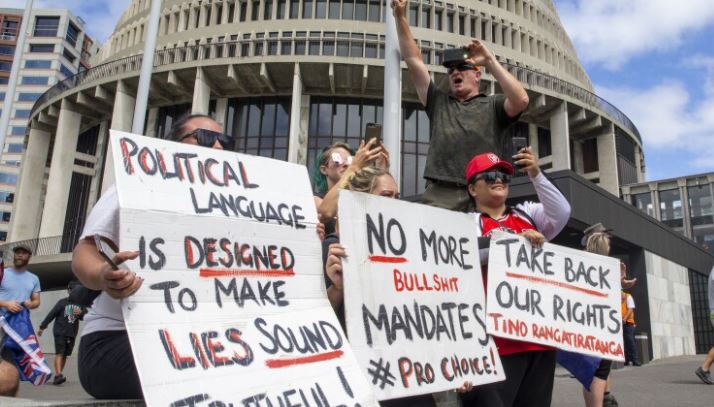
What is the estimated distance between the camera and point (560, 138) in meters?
30.8

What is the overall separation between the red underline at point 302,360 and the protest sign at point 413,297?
0.10 m

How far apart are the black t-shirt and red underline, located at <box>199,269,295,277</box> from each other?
4.57 ft

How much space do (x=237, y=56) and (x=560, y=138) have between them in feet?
60.8

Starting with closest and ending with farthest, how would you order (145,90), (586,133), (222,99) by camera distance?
(145,90) → (222,99) → (586,133)

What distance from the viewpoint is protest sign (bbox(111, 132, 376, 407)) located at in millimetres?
1899

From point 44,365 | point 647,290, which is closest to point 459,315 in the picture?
point 44,365

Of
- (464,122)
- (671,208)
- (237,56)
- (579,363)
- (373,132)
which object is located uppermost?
(237,56)

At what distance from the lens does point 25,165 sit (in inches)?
1396

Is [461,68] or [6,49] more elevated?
[6,49]

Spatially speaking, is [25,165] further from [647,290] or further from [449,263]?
[449,263]

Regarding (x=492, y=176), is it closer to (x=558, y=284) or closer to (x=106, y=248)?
(x=558, y=284)

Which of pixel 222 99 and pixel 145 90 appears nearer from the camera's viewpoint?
pixel 145 90

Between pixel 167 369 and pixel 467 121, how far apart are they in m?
2.29

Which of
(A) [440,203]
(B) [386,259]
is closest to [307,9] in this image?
(A) [440,203]
